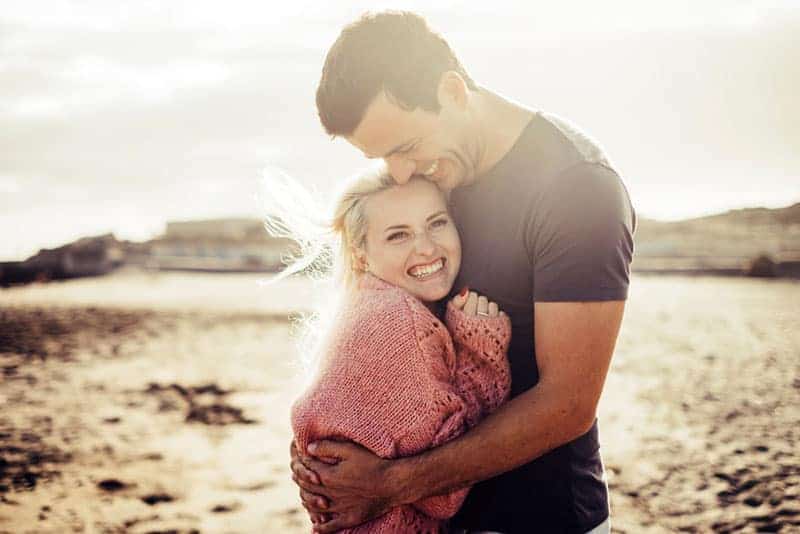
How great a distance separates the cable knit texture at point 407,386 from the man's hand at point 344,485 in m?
0.05

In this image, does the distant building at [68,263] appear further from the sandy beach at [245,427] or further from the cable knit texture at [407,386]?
the cable knit texture at [407,386]

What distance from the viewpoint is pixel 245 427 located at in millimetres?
7738

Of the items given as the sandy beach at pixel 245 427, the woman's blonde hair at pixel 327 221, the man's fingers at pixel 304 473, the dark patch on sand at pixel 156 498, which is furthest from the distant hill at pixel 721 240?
the man's fingers at pixel 304 473

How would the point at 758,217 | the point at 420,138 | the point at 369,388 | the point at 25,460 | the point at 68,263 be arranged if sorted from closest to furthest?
the point at 369,388, the point at 420,138, the point at 25,460, the point at 68,263, the point at 758,217

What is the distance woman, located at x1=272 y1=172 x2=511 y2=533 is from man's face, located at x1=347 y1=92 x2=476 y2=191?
0.19 metres

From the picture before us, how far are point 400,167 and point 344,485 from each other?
97 cm

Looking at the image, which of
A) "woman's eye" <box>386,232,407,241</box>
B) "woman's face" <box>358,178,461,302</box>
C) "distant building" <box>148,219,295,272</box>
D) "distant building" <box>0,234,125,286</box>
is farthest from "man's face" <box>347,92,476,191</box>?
"distant building" <box>148,219,295,272</box>

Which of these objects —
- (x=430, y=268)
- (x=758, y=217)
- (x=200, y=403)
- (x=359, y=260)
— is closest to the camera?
(x=430, y=268)

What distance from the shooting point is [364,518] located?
2082 millimetres

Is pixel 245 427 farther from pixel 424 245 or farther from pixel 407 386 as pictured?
pixel 407 386

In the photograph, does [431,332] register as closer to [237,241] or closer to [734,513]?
[734,513]

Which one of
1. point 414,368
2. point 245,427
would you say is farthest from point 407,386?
point 245,427

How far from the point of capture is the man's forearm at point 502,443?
6.20 feet

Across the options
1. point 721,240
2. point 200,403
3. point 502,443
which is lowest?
point 200,403
